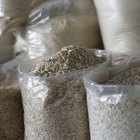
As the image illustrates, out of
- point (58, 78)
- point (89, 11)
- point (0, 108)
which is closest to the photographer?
point (58, 78)

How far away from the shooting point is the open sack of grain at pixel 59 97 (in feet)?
2.94

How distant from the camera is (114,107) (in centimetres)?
78

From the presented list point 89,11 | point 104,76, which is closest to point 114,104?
point 104,76

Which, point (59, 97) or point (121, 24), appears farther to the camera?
point (121, 24)

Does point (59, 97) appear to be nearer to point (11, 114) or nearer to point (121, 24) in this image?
point (11, 114)

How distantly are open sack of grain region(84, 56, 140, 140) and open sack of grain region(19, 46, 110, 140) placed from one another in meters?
0.05

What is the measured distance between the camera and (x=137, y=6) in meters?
1.11

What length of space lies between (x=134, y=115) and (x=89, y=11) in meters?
0.64

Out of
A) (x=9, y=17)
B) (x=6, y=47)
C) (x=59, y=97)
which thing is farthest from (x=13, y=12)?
(x=59, y=97)

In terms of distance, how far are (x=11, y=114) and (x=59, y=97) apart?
25 centimetres

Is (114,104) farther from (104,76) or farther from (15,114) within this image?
(15,114)

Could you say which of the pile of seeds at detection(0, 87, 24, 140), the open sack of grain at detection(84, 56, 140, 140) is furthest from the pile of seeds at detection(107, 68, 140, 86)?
the pile of seeds at detection(0, 87, 24, 140)

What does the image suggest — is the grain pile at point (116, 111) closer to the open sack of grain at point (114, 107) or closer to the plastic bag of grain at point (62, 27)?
the open sack of grain at point (114, 107)

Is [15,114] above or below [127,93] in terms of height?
below
